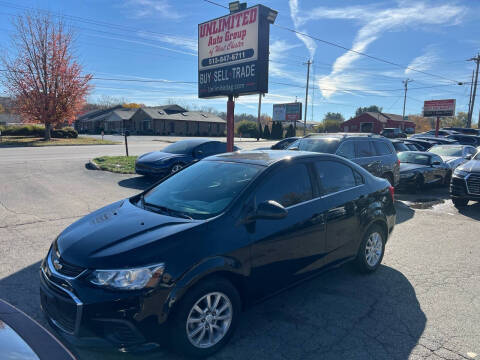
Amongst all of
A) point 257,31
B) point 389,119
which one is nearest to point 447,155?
point 257,31

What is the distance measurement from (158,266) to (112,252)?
39 centimetres

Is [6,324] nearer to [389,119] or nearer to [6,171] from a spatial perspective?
[6,171]

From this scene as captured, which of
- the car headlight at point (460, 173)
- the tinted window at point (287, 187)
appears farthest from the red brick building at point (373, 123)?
the tinted window at point (287, 187)

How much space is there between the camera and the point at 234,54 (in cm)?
1199

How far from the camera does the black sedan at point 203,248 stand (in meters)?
2.41

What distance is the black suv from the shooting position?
8.36 meters

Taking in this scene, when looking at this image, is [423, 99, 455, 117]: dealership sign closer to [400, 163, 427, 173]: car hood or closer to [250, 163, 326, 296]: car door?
[400, 163, 427, 173]: car hood

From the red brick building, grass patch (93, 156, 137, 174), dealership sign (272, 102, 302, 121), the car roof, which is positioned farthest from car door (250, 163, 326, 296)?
the red brick building

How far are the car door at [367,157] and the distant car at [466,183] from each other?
1780mm

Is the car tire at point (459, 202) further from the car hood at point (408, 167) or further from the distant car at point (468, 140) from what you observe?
the distant car at point (468, 140)

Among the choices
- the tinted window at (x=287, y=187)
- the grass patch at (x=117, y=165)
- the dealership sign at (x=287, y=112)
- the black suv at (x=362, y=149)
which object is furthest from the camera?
the dealership sign at (x=287, y=112)

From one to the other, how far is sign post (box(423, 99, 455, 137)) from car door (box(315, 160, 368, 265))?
101 feet

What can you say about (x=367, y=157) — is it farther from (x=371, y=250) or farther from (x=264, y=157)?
(x=264, y=157)

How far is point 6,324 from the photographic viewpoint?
1.84 metres
